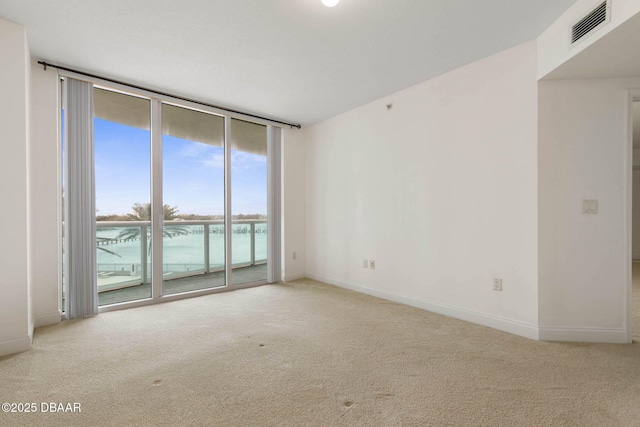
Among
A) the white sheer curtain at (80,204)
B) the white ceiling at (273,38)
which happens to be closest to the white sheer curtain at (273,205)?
the white ceiling at (273,38)

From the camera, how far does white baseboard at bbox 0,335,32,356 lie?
2.28 metres

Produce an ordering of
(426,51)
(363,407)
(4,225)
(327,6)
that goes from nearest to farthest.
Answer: (363,407), (327,6), (4,225), (426,51)

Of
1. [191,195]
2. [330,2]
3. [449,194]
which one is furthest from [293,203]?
[330,2]

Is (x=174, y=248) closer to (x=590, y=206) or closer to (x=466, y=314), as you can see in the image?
(x=466, y=314)

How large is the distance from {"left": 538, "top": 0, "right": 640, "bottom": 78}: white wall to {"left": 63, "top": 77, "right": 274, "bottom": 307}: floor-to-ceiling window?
3.58 meters

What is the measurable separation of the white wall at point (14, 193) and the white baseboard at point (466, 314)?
3.51m

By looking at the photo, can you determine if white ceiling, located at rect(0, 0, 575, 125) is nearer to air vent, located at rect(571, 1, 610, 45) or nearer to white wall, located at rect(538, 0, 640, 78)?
white wall, located at rect(538, 0, 640, 78)

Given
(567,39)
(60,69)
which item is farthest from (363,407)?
(60,69)

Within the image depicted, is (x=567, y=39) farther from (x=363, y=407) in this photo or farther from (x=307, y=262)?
(x=307, y=262)

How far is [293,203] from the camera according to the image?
4.96 metres

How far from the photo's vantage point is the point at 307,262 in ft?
16.7

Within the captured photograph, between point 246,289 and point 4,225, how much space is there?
8.81 feet

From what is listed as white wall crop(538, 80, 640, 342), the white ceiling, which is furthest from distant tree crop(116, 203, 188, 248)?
white wall crop(538, 80, 640, 342)

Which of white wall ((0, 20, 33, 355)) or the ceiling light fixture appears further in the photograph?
white wall ((0, 20, 33, 355))
